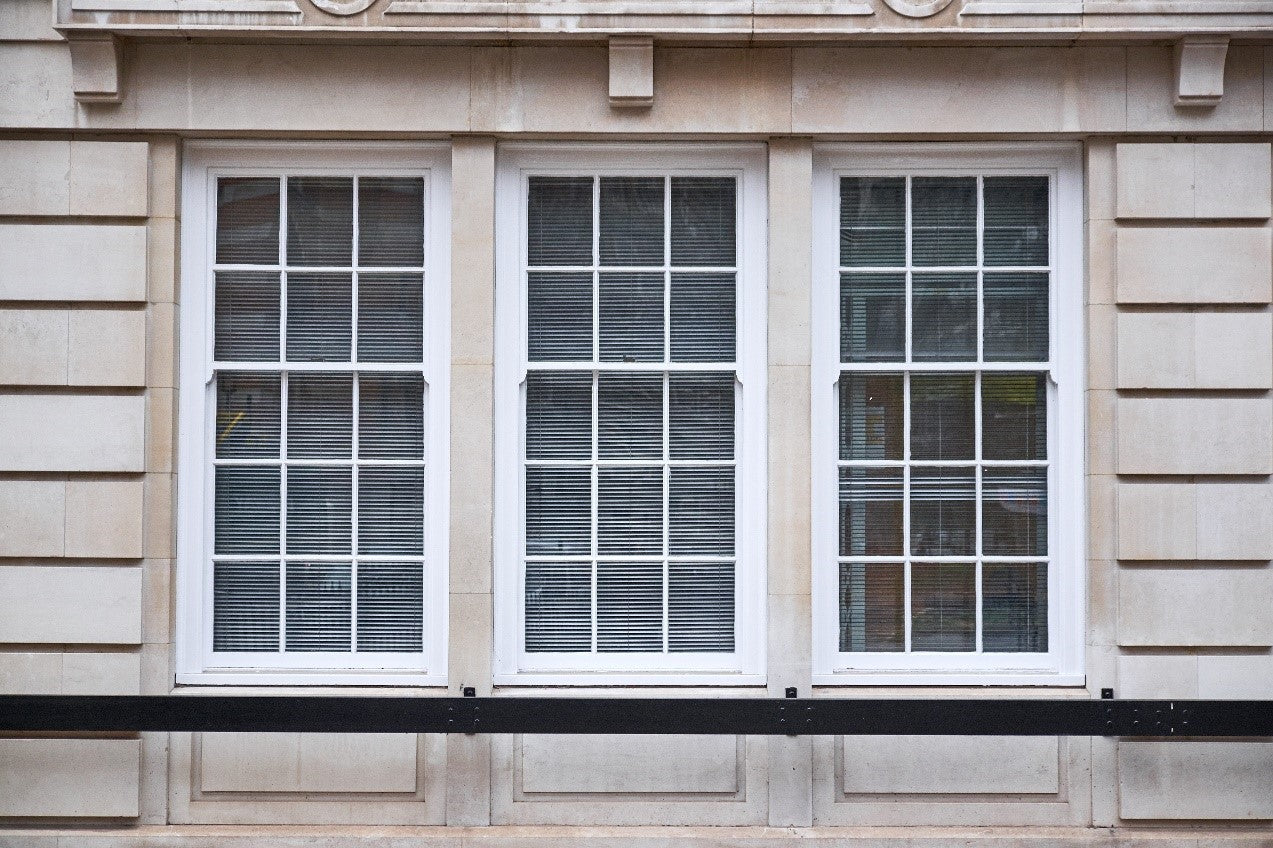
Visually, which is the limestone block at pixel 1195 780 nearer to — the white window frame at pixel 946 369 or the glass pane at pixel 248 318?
the white window frame at pixel 946 369

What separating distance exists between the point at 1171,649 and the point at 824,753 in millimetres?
1920

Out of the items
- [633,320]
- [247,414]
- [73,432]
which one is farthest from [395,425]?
[73,432]

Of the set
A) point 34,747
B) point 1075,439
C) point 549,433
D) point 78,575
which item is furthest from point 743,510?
point 34,747

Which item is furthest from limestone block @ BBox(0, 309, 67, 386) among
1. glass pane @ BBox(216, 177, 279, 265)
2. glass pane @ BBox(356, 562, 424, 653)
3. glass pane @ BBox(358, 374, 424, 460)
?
glass pane @ BBox(356, 562, 424, 653)

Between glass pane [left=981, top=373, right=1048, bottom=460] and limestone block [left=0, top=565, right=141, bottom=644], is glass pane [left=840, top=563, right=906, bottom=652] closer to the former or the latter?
glass pane [left=981, top=373, right=1048, bottom=460]

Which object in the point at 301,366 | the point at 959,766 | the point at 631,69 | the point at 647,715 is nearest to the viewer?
the point at 647,715

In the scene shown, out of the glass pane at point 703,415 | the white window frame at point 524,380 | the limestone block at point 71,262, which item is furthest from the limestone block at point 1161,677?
the limestone block at point 71,262

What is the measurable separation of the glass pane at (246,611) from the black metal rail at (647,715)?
0.43m

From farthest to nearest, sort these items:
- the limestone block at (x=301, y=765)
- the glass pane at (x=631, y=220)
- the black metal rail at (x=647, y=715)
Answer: the glass pane at (x=631, y=220) < the limestone block at (x=301, y=765) < the black metal rail at (x=647, y=715)

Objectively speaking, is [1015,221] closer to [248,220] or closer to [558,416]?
[558,416]

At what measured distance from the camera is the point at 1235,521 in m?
6.15

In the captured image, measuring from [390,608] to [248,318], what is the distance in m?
1.78

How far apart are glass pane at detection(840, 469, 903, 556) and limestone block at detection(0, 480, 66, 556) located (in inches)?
166

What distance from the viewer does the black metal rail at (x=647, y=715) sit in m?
6.01
